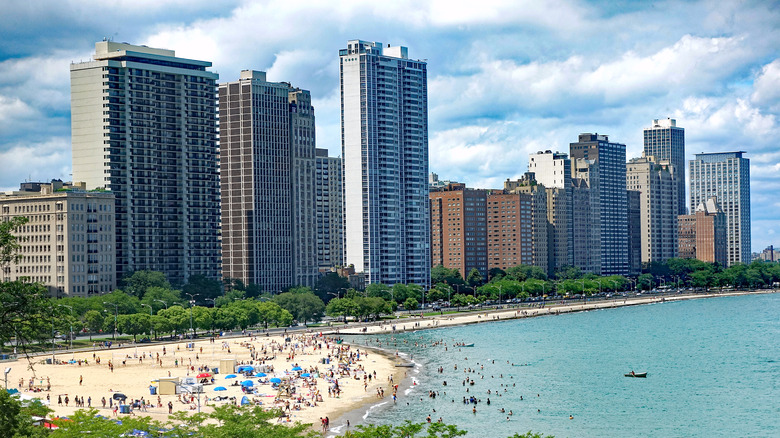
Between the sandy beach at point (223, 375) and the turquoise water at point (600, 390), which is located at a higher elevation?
the sandy beach at point (223, 375)

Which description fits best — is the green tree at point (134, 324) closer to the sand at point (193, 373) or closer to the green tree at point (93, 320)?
the green tree at point (93, 320)

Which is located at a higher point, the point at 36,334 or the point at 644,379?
the point at 36,334

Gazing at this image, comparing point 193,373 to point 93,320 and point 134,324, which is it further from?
point 93,320

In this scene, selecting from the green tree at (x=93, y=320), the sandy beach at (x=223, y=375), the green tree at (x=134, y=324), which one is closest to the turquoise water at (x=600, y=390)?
the sandy beach at (x=223, y=375)

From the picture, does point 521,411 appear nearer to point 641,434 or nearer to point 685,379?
point 641,434

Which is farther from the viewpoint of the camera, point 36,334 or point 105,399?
point 105,399

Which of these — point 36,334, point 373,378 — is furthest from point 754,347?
point 36,334

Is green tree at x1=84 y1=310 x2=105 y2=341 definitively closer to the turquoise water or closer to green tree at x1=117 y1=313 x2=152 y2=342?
green tree at x1=117 y1=313 x2=152 y2=342

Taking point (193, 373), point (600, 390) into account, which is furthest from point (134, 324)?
point (600, 390)

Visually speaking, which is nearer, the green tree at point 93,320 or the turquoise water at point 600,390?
the turquoise water at point 600,390
